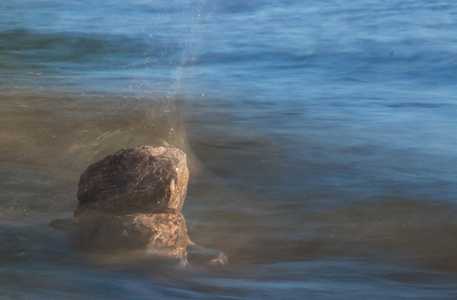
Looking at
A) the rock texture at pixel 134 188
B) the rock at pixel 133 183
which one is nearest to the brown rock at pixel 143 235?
the rock texture at pixel 134 188

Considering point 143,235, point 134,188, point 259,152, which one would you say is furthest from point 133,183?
point 259,152

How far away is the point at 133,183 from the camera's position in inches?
142

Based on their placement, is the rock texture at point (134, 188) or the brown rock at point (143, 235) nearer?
the brown rock at point (143, 235)

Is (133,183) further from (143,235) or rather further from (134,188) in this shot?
(143,235)

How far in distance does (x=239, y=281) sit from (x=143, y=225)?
637 millimetres

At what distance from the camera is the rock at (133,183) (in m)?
3.62

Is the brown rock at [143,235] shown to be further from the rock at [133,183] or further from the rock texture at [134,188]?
the rock at [133,183]

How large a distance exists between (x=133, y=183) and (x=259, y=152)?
6.97ft

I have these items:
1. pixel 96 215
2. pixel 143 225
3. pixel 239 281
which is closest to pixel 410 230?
pixel 239 281

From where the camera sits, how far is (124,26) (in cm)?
1534

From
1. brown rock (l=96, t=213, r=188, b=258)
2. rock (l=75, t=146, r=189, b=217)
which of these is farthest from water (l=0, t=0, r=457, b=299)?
rock (l=75, t=146, r=189, b=217)

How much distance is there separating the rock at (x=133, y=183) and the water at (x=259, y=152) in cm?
27

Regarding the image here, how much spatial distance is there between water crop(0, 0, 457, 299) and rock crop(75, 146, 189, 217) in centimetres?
27

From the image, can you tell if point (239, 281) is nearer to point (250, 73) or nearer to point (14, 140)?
point (14, 140)
